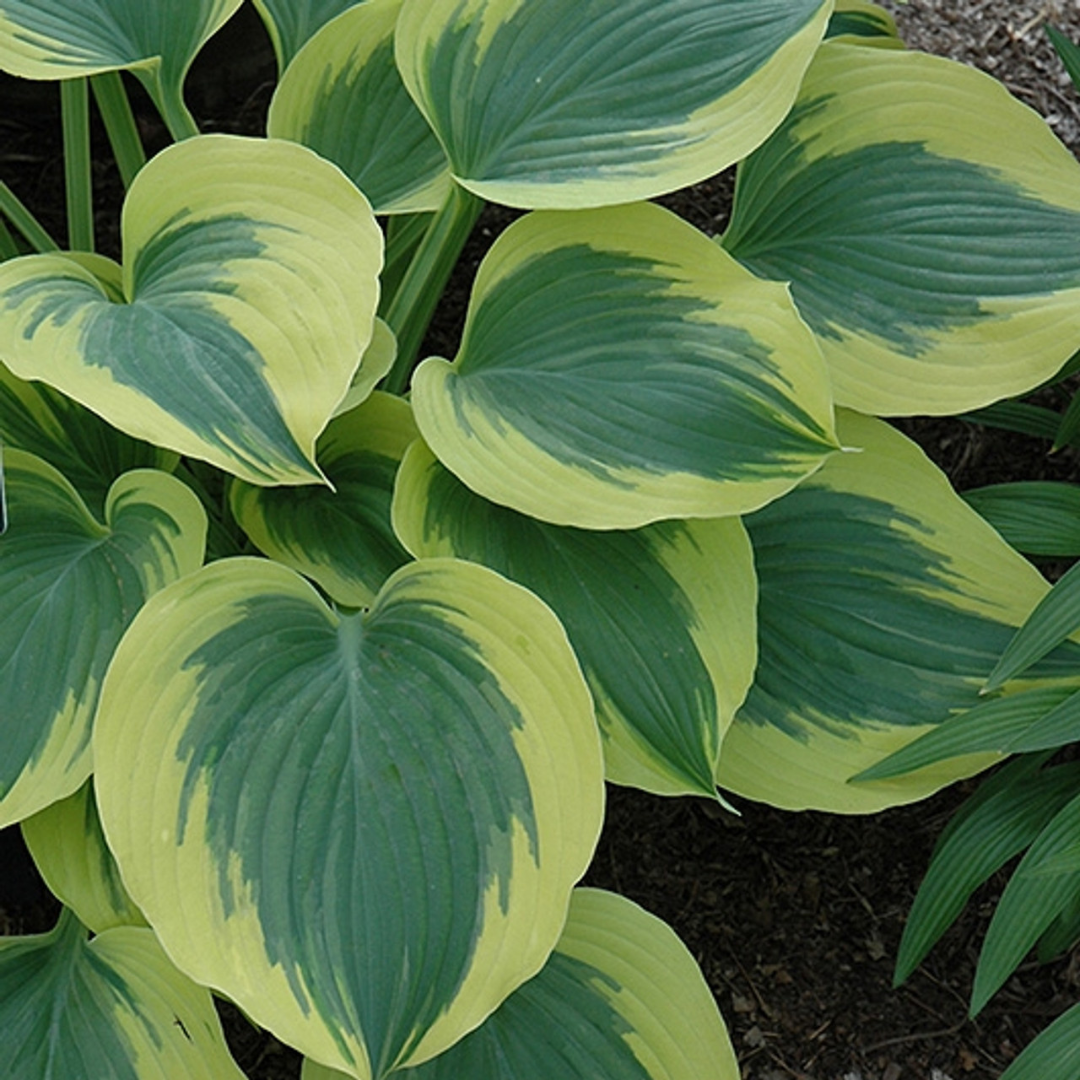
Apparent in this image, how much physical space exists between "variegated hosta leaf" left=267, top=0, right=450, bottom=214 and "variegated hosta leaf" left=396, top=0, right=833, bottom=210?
0.13 meters

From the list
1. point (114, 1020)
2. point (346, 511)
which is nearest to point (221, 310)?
point (346, 511)

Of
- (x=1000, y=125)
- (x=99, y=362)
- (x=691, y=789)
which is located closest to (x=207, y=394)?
(x=99, y=362)

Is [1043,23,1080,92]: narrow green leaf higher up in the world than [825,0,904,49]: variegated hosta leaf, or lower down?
higher up

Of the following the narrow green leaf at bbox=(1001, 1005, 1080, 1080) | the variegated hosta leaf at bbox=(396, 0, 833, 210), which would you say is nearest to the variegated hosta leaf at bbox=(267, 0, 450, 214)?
the variegated hosta leaf at bbox=(396, 0, 833, 210)

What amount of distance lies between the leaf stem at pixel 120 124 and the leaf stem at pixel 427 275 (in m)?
0.27

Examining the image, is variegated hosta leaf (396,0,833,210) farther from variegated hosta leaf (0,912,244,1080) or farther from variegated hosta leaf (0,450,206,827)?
variegated hosta leaf (0,912,244,1080)

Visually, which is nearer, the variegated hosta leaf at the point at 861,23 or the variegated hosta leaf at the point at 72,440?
the variegated hosta leaf at the point at 72,440

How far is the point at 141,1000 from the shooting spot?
991mm

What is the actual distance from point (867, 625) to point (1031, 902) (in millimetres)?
243

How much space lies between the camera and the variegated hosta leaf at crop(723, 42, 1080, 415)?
1.06 metres

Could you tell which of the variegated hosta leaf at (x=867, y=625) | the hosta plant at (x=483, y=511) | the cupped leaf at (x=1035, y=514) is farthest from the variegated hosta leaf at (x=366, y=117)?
the cupped leaf at (x=1035, y=514)

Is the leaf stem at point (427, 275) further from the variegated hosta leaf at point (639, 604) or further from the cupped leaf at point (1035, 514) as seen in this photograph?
the cupped leaf at point (1035, 514)

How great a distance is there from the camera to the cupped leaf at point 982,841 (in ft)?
3.67

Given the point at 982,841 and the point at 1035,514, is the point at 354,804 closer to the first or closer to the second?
the point at 982,841
